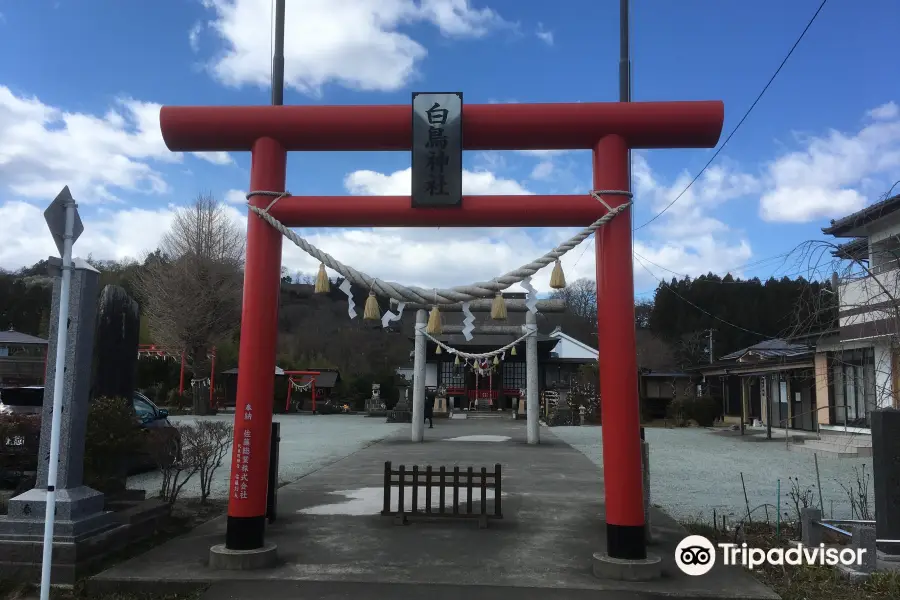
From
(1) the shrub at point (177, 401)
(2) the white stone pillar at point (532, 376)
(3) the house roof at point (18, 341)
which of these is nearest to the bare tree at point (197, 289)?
(1) the shrub at point (177, 401)

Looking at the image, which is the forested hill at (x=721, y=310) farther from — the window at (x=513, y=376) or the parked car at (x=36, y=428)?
the parked car at (x=36, y=428)

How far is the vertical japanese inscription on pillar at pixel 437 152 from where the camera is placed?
592 cm

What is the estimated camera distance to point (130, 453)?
7.34m

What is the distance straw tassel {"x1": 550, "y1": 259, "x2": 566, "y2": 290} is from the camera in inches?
243

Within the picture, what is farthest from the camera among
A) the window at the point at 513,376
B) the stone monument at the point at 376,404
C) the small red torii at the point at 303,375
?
the window at the point at 513,376

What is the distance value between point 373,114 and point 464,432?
1760cm

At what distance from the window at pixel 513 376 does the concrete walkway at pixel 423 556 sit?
1098 inches

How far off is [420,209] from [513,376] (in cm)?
3300

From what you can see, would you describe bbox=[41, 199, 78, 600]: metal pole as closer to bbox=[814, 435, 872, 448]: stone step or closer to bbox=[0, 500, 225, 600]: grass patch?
bbox=[0, 500, 225, 600]: grass patch

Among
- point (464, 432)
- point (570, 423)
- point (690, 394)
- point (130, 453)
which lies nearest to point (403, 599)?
point (130, 453)

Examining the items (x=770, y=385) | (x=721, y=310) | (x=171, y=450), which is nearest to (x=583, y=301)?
(x=721, y=310)

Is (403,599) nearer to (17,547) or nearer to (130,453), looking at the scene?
(17,547)

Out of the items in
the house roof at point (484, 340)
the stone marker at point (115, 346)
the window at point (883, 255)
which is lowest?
the stone marker at point (115, 346)

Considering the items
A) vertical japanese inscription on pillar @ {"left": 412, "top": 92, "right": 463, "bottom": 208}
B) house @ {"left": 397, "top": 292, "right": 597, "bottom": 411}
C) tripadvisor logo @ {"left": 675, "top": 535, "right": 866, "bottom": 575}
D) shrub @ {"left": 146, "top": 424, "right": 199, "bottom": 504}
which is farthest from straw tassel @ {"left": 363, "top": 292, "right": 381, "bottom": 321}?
house @ {"left": 397, "top": 292, "right": 597, "bottom": 411}
